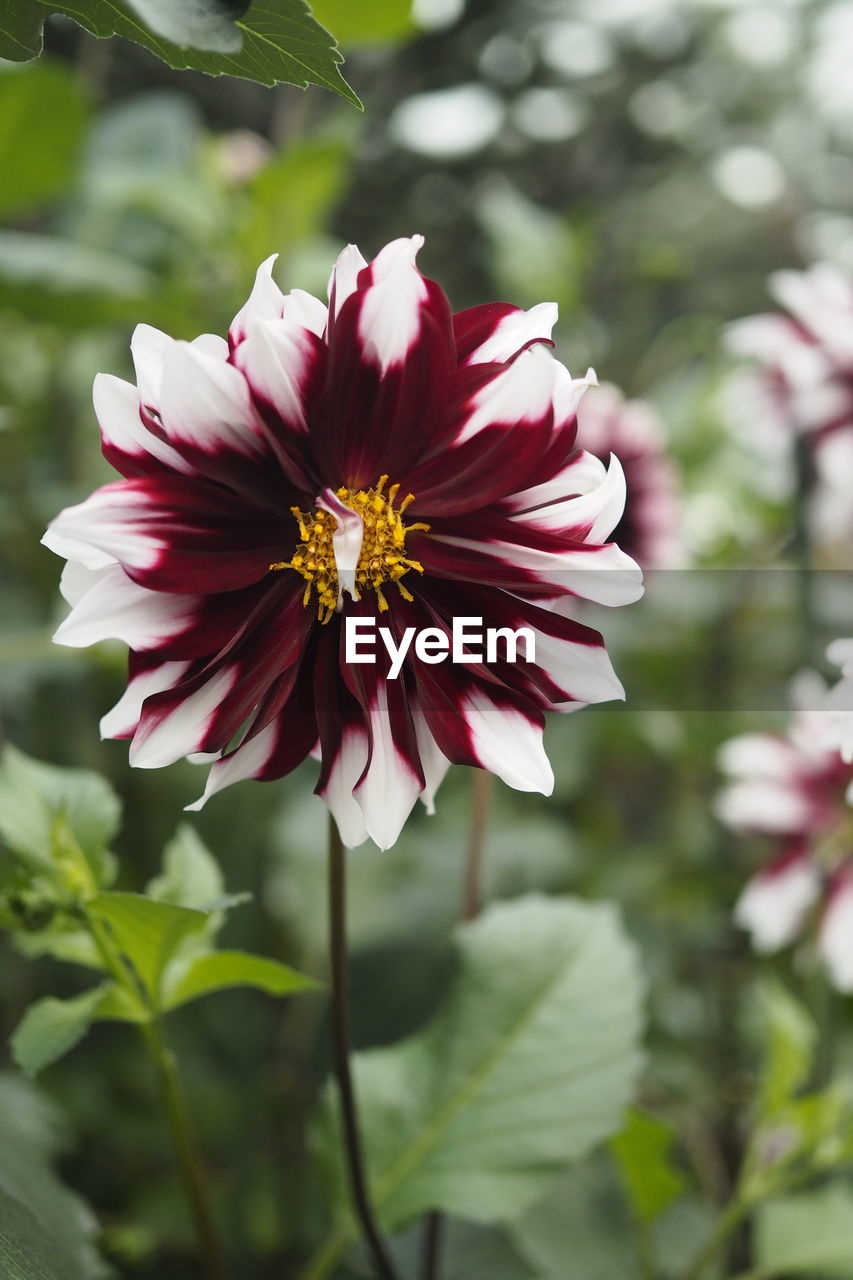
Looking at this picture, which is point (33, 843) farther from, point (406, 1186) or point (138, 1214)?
point (138, 1214)

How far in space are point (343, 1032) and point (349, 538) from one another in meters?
0.15

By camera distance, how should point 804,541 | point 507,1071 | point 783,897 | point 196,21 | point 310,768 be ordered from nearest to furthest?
point 196,21 < point 507,1071 < point 783,897 < point 804,541 < point 310,768

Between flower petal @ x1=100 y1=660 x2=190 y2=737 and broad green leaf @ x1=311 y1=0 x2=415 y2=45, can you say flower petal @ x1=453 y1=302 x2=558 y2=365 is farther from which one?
broad green leaf @ x1=311 y1=0 x2=415 y2=45

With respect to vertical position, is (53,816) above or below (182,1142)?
above

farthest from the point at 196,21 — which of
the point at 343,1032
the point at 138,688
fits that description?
the point at 343,1032

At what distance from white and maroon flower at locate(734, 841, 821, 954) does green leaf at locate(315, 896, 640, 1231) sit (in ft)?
0.37

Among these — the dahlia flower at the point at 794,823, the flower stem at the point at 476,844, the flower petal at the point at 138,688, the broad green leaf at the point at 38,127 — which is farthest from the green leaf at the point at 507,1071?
the broad green leaf at the point at 38,127

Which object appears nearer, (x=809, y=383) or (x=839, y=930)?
(x=839, y=930)

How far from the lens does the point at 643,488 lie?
78 centimetres

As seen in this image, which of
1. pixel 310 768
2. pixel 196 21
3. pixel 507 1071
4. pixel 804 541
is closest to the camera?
pixel 196 21

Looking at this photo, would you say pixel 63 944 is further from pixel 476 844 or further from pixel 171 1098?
pixel 476 844

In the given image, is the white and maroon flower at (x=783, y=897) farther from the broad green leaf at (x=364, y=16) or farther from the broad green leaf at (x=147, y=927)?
the broad green leaf at (x=364, y=16)

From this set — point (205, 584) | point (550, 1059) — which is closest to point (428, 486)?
point (205, 584)

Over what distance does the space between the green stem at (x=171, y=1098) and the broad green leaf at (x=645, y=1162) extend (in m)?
0.19
